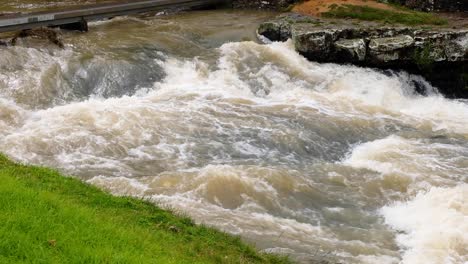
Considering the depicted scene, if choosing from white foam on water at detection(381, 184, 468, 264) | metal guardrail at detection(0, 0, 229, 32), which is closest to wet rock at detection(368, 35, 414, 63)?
white foam on water at detection(381, 184, 468, 264)

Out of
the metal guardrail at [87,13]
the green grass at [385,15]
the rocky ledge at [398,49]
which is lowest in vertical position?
the rocky ledge at [398,49]

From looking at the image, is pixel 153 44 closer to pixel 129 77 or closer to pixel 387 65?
pixel 129 77

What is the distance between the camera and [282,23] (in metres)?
21.0

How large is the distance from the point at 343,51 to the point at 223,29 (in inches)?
198

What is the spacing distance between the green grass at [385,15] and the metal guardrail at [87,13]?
6577 millimetres

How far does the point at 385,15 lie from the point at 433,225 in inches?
530

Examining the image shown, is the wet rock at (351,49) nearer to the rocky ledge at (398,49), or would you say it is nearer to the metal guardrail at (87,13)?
the rocky ledge at (398,49)

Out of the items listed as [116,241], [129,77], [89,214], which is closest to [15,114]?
[129,77]

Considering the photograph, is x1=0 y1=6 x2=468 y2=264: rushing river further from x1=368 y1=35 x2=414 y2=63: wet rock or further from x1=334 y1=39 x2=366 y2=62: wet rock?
x1=368 y1=35 x2=414 y2=63: wet rock

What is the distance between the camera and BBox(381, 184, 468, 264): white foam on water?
8734 millimetres

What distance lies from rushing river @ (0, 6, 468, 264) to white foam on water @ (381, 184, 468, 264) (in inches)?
1.2

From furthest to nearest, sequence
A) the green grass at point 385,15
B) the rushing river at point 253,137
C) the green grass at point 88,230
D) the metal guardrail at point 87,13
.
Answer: the green grass at point 385,15 → the metal guardrail at point 87,13 → the rushing river at point 253,137 → the green grass at point 88,230

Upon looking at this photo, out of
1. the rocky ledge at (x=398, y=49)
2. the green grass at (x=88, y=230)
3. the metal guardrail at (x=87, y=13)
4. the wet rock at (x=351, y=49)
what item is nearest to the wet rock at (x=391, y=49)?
the rocky ledge at (x=398, y=49)

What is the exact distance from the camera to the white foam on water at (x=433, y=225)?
344 inches
